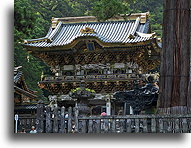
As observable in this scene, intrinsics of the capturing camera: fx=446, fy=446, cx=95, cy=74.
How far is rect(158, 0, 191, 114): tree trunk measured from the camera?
5660 millimetres

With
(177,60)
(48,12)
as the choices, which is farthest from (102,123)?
(48,12)

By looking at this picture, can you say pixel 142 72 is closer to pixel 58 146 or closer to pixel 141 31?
pixel 141 31

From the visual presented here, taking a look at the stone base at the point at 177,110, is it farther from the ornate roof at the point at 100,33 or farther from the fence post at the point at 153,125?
the ornate roof at the point at 100,33

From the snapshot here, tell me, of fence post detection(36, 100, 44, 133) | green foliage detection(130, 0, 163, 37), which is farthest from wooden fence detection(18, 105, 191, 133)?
green foliage detection(130, 0, 163, 37)

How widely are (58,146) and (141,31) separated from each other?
461 cm

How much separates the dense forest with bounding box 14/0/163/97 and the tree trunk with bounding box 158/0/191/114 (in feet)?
2.28

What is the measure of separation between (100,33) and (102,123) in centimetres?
393

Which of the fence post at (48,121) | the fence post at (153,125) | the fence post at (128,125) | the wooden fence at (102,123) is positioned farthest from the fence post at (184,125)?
the fence post at (48,121)

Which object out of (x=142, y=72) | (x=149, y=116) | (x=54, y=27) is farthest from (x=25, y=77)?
(x=149, y=116)

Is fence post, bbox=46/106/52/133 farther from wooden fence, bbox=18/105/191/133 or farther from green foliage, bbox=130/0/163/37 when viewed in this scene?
green foliage, bbox=130/0/163/37

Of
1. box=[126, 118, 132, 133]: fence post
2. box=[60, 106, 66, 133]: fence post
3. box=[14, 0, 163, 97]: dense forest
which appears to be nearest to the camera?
box=[126, 118, 132, 133]: fence post

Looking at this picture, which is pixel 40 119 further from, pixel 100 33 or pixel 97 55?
pixel 100 33

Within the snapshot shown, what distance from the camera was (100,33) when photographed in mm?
9539

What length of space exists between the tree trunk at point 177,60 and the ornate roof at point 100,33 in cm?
292
